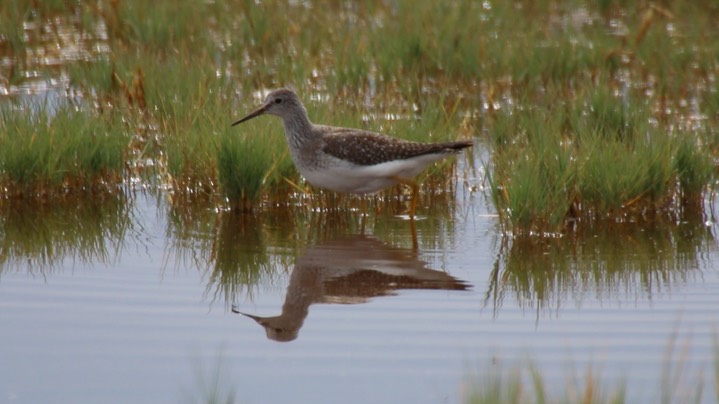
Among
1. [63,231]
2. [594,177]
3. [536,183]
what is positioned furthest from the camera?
[594,177]

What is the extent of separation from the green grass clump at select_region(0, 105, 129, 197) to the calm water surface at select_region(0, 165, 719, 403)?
1.06 ft

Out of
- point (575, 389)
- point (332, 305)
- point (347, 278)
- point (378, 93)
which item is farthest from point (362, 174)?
point (575, 389)

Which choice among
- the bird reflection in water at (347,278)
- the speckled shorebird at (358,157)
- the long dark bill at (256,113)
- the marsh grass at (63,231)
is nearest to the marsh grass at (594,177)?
the speckled shorebird at (358,157)

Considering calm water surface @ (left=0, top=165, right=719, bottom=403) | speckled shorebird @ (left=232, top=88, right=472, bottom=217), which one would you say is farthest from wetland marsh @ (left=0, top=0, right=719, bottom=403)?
speckled shorebird @ (left=232, top=88, right=472, bottom=217)

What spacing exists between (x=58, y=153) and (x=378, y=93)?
12.5ft

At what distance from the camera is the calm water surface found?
5.73m

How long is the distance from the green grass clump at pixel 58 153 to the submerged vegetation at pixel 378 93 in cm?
2

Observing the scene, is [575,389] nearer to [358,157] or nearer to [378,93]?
[358,157]

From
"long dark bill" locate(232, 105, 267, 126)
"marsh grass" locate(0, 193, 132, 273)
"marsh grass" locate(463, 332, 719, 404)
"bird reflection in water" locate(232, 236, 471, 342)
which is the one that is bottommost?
"marsh grass" locate(463, 332, 719, 404)

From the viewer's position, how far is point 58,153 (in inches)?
363

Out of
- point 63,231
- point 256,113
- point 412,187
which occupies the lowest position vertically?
point 63,231

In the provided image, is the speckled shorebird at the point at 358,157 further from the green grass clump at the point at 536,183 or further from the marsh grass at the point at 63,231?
the marsh grass at the point at 63,231

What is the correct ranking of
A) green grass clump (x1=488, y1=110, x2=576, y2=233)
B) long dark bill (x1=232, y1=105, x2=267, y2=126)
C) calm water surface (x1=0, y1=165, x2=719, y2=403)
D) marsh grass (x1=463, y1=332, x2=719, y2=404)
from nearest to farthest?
marsh grass (x1=463, y1=332, x2=719, y2=404) → calm water surface (x1=0, y1=165, x2=719, y2=403) → green grass clump (x1=488, y1=110, x2=576, y2=233) → long dark bill (x1=232, y1=105, x2=267, y2=126)

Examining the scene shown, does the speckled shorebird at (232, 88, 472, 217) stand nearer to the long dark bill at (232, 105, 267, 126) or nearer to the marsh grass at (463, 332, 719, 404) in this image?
the long dark bill at (232, 105, 267, 126)
